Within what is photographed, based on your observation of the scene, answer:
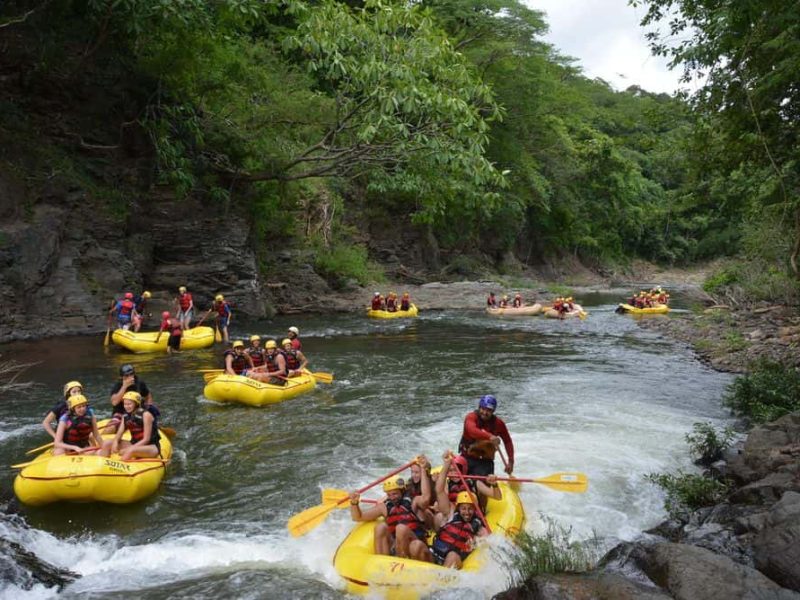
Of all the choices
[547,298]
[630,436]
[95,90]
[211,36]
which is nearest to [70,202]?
[95,90]

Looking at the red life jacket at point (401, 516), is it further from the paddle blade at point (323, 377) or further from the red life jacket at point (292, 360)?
the paddle blade at point (323, 377)

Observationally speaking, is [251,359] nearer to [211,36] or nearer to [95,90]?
[211,36]

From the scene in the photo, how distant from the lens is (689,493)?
22.5 feet

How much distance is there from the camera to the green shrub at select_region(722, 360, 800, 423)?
923 centimetres

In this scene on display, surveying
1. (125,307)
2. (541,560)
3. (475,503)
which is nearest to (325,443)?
(475,503)

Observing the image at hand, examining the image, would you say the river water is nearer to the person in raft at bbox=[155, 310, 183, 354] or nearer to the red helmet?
the person in raft at bbox=[155, 310, 183, 354]

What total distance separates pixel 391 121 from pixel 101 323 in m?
8.79

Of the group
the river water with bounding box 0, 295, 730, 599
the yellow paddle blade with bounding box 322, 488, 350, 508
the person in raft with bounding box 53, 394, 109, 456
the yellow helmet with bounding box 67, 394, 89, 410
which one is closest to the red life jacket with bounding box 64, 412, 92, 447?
the person in raft with bounding box 53, 394, 109, 456

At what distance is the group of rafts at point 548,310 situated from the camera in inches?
933

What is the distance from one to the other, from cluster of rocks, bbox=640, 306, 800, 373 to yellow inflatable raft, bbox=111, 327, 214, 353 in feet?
37.7

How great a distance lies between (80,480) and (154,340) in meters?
9.06

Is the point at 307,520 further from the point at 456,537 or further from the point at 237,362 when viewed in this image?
the point at 237,362

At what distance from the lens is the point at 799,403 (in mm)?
9172

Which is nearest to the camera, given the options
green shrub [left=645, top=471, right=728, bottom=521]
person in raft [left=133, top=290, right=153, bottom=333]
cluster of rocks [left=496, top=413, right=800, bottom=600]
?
cluster of rocks [left=496, top=413, right=800, bottom=600]
